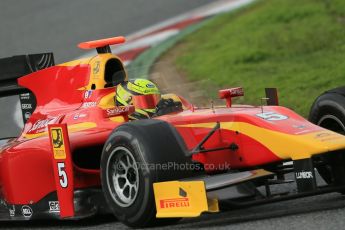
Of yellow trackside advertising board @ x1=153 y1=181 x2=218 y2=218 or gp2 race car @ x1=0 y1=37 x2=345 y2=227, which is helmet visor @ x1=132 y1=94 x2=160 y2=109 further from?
yellow trackside advertising board @ x1=153 y1=181 x2=218 y2=218

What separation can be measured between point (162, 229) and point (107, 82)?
2177 millimetres

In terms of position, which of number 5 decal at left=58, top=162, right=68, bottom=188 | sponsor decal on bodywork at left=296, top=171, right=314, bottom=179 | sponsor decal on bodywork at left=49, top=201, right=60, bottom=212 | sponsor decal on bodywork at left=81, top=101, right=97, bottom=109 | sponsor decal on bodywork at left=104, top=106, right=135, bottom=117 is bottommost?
sponsor decal on bodywork at left=49, top=201, right=60, bottom=212

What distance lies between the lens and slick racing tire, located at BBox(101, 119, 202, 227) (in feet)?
22.7

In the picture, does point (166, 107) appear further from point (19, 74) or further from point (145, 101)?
point (19, 74)

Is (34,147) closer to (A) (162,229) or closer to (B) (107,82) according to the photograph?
(B) (107,82)

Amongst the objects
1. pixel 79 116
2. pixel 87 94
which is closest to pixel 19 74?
pixel 87 94

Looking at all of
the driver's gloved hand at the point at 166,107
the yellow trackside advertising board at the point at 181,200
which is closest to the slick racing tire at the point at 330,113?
the driver's gloved hand at the point at 166,107

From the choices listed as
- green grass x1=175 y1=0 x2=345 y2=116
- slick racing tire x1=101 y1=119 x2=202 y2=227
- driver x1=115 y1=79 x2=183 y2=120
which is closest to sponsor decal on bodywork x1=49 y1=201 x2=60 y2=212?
slick racing tire x1=101 y1=119 x2=202 y2=227

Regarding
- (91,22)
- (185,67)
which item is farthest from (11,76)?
(91,22)

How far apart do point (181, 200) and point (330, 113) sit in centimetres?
185

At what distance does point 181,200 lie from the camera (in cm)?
673

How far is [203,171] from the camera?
733 cm

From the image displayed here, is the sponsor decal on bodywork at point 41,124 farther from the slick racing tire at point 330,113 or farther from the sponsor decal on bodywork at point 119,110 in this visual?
the slick racing tire at point 330,113

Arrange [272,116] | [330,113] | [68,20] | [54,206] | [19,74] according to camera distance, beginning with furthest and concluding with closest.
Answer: [68,20] < [19,74] < [54,206] < [330,113] < [272,116]
